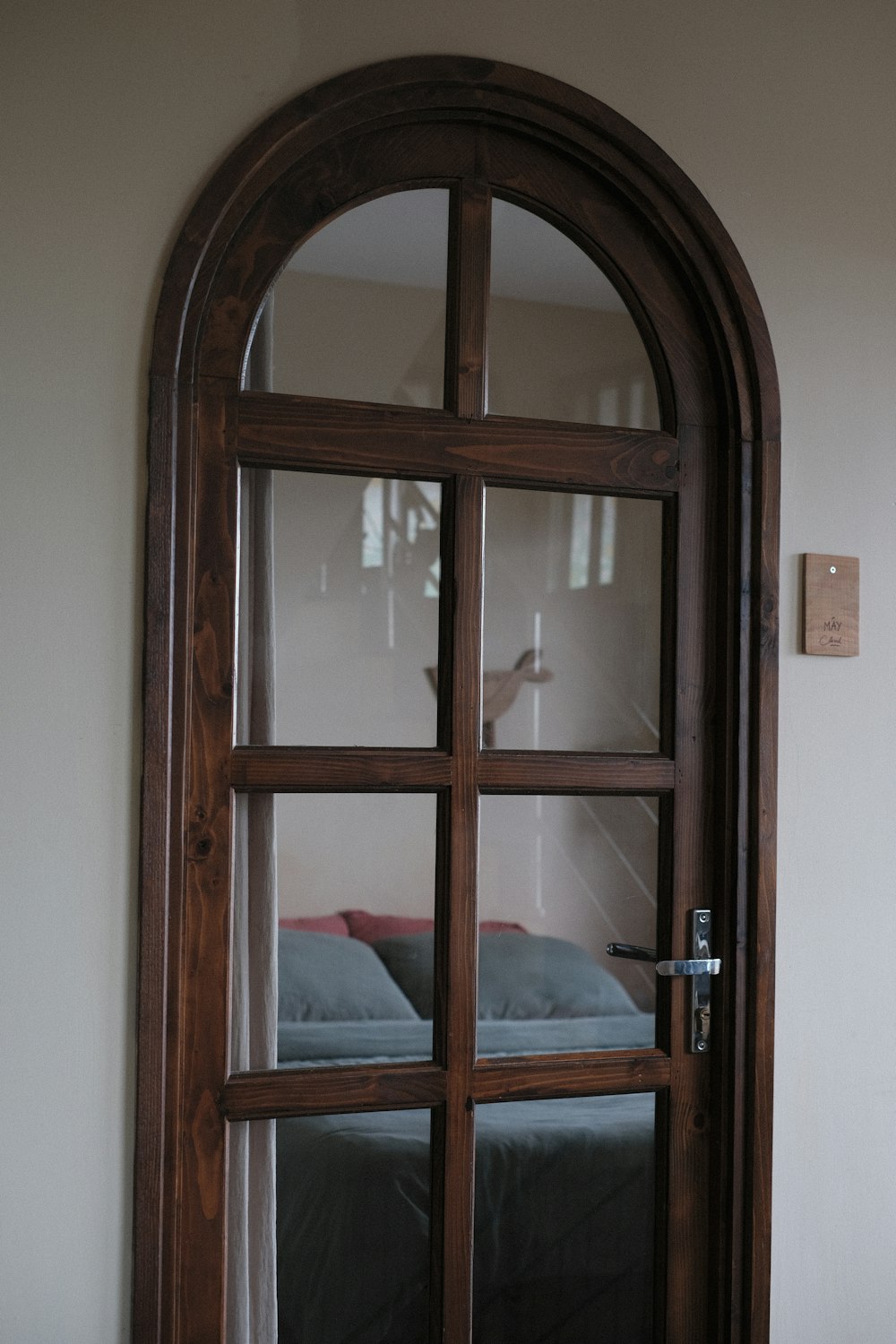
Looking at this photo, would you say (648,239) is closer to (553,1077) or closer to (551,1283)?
(553,1077)

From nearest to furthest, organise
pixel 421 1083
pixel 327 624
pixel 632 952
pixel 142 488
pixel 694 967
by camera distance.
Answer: pixel 142 488, pixel 421 1083, pixel 694 967, pixel 632 952, pixel 327 624

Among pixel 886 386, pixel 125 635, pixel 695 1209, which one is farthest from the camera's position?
pixel 886 386

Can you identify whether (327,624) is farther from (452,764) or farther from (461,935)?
(461,935)

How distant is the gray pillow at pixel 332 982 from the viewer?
1.79m

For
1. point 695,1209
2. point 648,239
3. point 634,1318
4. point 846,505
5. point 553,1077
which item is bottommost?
point 634,1318

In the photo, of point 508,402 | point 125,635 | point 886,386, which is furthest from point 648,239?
point 125,635

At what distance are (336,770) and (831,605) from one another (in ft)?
2.72

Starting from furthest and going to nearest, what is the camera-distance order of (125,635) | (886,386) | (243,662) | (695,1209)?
(886,386), (695,1209), (243,662), (125,635)

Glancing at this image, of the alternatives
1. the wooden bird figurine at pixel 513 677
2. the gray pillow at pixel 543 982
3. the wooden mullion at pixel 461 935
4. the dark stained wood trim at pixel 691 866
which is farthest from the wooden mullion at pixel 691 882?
the wooden bird figurine at pixel 513 677

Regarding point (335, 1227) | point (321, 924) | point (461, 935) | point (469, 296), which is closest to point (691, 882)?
point (461, 935)

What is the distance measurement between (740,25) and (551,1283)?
1.97 metres

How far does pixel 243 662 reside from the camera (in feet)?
5.50

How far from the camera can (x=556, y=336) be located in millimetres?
1797

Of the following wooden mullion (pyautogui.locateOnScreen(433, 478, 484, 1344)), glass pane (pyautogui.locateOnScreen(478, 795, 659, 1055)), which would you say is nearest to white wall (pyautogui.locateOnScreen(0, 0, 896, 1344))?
glass pane (pyautogui.locateOnScreen(478, 795, 659, 1055))
